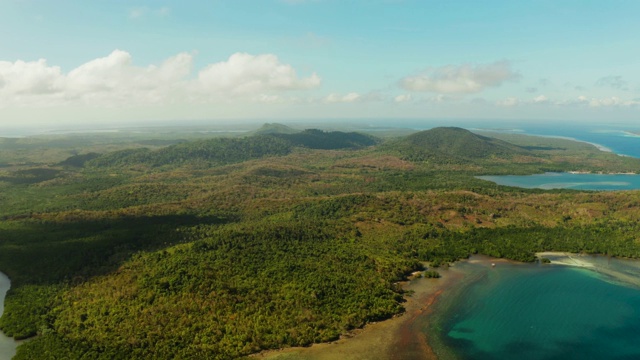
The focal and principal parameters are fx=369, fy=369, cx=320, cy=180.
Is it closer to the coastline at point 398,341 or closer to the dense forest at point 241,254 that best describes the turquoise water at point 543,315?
the coastline at point 398,341

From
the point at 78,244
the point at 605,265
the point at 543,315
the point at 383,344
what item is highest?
the point at 78,244

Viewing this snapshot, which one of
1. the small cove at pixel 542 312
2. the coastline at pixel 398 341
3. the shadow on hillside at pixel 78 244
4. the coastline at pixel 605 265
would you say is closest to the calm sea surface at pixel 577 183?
the coastline at pixel 605 265

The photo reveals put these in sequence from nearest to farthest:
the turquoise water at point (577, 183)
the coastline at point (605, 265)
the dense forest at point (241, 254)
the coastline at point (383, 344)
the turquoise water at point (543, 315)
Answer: the coastline at point (383, 344), the turquoise water at point (543, 315), the dense forest at point (241, 254), the coastline at point (605, 265), the turquoise water at point (577, 183)

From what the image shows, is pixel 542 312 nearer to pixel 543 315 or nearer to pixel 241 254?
pixel 543 315

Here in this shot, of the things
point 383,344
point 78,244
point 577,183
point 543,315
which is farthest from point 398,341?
point 577,183

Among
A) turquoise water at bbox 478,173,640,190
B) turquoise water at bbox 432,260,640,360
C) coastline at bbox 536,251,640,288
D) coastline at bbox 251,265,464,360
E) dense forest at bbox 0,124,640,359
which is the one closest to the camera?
coastline at bbox 251,265,464,360

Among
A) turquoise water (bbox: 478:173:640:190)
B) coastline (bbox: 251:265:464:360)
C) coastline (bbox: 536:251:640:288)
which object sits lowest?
coastline (bbox: 251:265:464:360)

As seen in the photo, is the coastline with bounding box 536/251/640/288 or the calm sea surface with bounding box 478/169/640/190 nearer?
the coastline with bounding box 536/251/640/288

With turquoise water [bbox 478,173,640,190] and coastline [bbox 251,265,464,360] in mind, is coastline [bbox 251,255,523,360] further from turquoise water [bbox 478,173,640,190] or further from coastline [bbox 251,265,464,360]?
turquoise water [bbox 478,173,640,190]

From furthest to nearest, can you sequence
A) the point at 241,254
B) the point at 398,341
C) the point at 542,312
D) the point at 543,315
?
1. the point at 241,254
2. the point at 542,312
3. the point at 543,315
4. the point at 398,341

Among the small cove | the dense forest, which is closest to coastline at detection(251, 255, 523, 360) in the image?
the small cove
